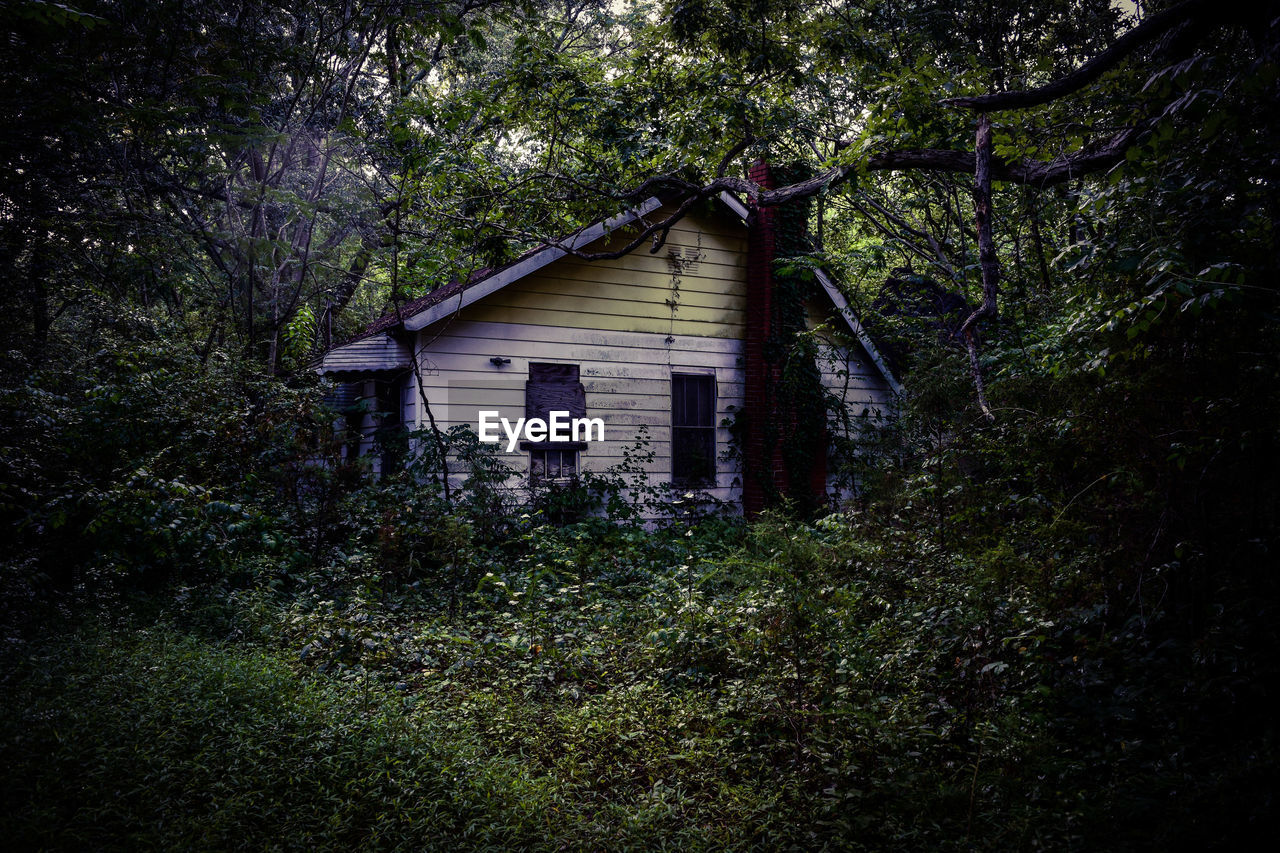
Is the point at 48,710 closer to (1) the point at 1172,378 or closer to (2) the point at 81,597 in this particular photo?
(2) the point at 81,597

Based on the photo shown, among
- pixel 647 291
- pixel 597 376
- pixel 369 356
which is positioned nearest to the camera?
pixel 369 356

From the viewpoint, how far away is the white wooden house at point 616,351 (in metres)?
10.1

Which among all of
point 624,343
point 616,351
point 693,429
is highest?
point 624,343

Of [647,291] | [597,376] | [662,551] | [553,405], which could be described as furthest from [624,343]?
[662,551]

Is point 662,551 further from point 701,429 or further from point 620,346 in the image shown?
point 620,346

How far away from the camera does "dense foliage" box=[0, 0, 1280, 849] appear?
3.24m

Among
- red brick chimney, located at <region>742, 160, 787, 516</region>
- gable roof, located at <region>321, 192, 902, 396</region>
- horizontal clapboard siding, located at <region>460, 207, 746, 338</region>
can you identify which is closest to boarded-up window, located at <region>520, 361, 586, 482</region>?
horizontal clapboard siding, located at <region>460, 207, 746, 338</region>

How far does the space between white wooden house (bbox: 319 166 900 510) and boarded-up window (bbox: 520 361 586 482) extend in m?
0.02

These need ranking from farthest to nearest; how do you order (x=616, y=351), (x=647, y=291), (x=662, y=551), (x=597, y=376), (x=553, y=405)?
(x=647, y=291) < (x=616, y=351) < (x=597, y=376) < (x=553, y=405) < (x=662, y=551)

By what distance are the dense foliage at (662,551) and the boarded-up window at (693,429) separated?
1619 mm

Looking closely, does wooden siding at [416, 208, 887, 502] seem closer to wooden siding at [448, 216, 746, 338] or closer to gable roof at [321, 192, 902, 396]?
wooden siding at [448, 216, 746, 338]

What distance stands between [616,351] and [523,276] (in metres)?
1.91

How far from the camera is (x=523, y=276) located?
10.5 m

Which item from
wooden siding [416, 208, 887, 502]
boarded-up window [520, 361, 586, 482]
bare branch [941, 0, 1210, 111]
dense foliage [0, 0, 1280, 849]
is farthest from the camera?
boarded-up window [520, 361, 586, 482]
